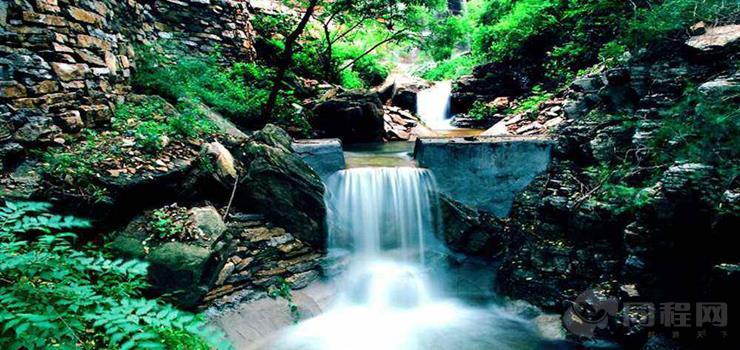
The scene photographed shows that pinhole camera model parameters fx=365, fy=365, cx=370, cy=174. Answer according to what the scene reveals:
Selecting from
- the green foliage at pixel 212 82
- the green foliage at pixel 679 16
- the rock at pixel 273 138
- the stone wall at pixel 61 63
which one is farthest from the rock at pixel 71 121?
the green foliage at pixel 679 16

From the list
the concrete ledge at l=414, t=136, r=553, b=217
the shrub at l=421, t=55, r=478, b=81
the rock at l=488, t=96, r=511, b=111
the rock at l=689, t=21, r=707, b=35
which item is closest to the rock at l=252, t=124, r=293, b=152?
the concrete ledge at l=414, t=136, r=553, b=217

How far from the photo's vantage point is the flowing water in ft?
14.5

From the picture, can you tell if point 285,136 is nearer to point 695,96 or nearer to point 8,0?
point 8,0

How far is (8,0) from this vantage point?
3.49 meters

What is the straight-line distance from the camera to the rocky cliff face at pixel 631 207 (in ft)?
11.3

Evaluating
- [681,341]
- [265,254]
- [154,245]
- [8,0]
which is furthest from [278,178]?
[681,341]

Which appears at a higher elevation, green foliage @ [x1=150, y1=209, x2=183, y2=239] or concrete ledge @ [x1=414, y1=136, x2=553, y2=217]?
concrete ledge @ [x1=414, y1=136, x2=553, y2=217]

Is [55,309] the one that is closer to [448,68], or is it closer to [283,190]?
[283,190]

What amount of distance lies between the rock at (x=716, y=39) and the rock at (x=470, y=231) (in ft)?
11.1

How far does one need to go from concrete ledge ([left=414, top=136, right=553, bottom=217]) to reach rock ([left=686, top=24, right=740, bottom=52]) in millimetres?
2071

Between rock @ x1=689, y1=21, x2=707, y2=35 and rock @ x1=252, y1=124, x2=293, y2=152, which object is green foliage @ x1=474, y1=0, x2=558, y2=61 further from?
rock @ x1=252, y1=124, x2=293, y2=152

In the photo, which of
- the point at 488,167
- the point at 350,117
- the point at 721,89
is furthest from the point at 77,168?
the point at 721,89

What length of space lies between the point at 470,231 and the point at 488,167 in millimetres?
1066

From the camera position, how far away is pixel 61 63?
4.00m
